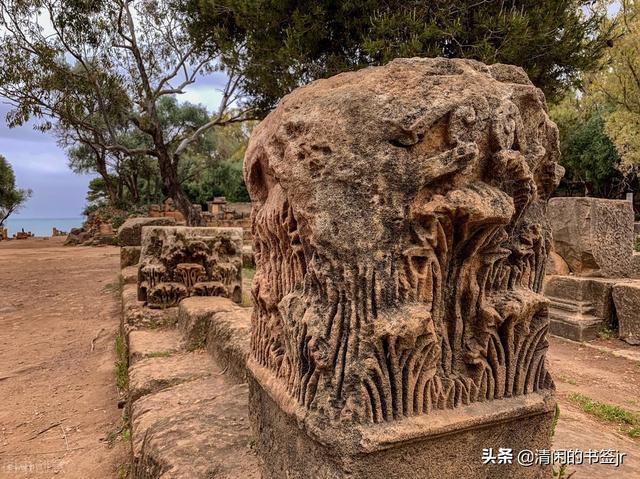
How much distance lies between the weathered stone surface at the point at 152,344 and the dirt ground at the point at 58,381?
1.32ft

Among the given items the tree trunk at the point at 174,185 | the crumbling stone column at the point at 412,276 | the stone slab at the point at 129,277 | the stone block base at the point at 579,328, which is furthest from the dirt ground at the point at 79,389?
the tree trunk at the point at 174,185

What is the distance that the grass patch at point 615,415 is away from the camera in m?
2.99

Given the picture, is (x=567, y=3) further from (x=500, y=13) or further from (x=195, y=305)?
(x=195, y=305)

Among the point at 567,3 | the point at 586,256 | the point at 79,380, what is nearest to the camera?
the point at 79,380

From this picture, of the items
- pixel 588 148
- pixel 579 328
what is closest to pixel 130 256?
pixel 579 328

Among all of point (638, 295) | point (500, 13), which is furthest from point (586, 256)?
point (500, 13)

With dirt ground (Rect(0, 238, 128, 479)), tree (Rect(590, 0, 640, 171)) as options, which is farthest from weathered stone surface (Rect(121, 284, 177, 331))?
tree (Rect(590, 0, 640, 171))

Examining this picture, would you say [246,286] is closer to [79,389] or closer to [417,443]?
[79,389]

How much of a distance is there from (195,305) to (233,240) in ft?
3.37

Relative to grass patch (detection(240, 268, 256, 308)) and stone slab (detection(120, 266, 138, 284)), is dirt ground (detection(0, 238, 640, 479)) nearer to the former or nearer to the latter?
stone slab (detection(120, 266, 138, 284))

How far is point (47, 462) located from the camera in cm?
272

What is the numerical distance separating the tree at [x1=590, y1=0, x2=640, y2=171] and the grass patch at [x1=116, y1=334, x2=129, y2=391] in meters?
13.4

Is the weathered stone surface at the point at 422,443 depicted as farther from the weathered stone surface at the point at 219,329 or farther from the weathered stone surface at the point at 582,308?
the weathered stone surface at the point at 582,308

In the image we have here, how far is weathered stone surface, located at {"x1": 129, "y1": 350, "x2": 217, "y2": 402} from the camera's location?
283 centimetres
